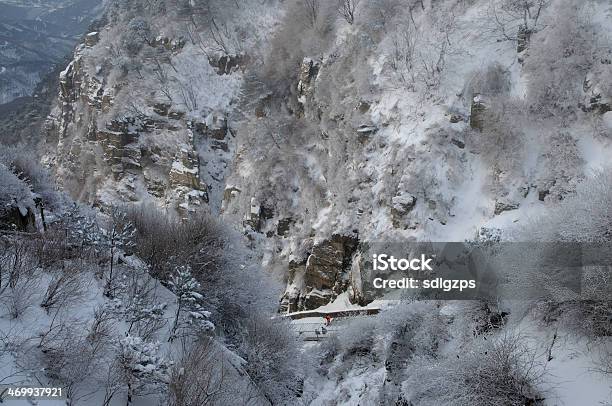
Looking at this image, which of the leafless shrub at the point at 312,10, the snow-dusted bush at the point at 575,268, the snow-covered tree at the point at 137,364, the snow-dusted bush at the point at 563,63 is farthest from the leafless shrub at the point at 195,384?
the leafless shrub at the point at 312,10

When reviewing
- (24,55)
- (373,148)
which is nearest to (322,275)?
(373,148)

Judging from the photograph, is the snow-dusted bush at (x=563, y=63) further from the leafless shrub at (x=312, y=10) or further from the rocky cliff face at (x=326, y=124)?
the leafless shrub at (x=312, y=10)

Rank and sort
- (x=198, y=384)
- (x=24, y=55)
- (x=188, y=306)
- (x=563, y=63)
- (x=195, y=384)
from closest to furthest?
(x=198, y=384) → (x=195, y=384) → (x=188, y=306) → (x=563, y=63) → (x=24, y=55)

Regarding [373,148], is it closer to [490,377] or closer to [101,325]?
[490,377]

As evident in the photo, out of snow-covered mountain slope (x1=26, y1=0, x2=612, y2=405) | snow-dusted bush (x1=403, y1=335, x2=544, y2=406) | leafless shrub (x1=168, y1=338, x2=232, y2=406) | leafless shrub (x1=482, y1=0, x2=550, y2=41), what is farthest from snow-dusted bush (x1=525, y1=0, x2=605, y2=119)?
leafless shrub (x1=168, y1=338, x2=232, y2=406)

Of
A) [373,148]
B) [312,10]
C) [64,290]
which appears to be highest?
[312,10]

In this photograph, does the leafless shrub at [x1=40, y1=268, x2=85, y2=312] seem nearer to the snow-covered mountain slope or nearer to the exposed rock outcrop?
the snow-covered mountain slope
